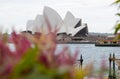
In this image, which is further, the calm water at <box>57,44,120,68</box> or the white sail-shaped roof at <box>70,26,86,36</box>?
the white sail-shaped roof at <box>70,26,86,36</box>

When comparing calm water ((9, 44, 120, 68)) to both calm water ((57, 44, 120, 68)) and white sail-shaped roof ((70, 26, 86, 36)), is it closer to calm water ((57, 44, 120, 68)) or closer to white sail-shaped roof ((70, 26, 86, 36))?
calm water ((57, 44, 120, 68))

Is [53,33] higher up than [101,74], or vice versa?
[53,33]

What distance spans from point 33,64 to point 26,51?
78 millimetres

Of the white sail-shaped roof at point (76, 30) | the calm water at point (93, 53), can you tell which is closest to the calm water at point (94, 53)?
the calm water at point (93, 53)

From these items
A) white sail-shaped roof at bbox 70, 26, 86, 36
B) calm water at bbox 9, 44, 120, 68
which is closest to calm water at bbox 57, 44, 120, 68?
calm water at bbox 9, 44, 120, 68

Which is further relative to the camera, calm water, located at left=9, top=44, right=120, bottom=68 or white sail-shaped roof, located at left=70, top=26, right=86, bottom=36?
white sail-shaped roof, located at left=70, top=26, right=86, bottom=36

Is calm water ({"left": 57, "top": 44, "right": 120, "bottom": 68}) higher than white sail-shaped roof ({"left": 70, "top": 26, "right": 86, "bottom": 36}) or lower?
lower

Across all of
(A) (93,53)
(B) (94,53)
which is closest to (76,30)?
(B) (94,53)

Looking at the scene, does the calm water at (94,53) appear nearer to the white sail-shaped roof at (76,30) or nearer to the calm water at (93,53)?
the calm water at (93,53)

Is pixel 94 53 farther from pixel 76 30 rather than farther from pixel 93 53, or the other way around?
pixel 76 30

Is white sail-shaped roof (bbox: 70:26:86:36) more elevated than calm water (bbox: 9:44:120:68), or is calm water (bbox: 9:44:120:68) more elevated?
white sail-shaped roof (bbox: 70:26:86:36)

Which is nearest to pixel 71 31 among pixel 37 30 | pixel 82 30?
pixel 82 30

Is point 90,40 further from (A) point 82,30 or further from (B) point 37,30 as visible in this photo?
(B) point 37,30

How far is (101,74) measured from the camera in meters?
0.93
